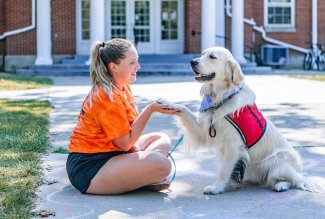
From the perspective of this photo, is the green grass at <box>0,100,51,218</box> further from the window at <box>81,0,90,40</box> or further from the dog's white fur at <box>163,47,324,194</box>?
the window at <box>81,0,90,40</box>

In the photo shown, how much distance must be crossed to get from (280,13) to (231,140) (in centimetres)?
2109

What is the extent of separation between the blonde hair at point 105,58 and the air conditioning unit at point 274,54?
19342 mm

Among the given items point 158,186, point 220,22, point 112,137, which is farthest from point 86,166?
point 220,22

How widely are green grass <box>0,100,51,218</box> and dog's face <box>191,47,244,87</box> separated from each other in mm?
1578

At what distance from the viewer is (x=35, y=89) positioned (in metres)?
14.6

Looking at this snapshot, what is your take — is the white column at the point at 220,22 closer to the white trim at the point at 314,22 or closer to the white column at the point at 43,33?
the white trim at the point at 314,22

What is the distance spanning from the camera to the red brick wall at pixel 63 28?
22469mm

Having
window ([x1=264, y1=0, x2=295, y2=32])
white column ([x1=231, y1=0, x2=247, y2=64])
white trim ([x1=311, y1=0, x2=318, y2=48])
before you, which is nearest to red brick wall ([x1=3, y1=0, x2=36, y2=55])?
white column ([x1=231, y1=0, x2=247, y2=64])

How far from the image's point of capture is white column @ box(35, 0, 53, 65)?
2100cm

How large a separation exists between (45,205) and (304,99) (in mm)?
8351

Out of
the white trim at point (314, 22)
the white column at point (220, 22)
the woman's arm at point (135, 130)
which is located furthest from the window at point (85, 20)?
the woman's arm at point (135, 130)

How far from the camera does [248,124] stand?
4.90 metres

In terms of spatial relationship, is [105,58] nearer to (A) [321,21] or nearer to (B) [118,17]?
(B) [118,17]

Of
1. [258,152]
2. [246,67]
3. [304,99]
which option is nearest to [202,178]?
[258,152]
